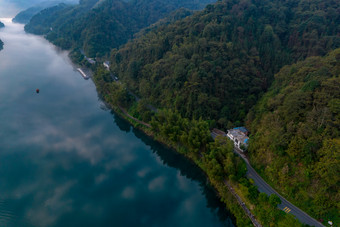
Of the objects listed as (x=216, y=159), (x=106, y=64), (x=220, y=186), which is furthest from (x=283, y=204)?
(x=106, y=64)

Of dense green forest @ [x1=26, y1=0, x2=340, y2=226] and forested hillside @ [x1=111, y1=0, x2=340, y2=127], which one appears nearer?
dense green forest @ [x1=26, y1=0, x2=340, y2=226]

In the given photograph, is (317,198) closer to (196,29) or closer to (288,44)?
(288,44)

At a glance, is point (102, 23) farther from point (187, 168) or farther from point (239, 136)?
point (239, 136)

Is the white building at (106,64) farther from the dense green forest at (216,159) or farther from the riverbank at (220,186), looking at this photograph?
the riverbank at (220,186)

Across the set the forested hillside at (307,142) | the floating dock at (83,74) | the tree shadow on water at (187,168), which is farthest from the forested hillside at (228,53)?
the floating dock at (83,74)

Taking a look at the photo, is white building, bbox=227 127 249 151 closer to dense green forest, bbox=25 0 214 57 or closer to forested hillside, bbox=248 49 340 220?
forested hillside, bbox=248 49 340 220

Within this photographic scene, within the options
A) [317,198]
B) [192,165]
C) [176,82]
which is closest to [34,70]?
[176,82]

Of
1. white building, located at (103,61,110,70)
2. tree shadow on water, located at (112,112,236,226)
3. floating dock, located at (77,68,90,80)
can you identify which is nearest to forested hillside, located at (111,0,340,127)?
tree shadow on water, located at (112,112,236,226)

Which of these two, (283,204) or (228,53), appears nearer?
(283,204)
